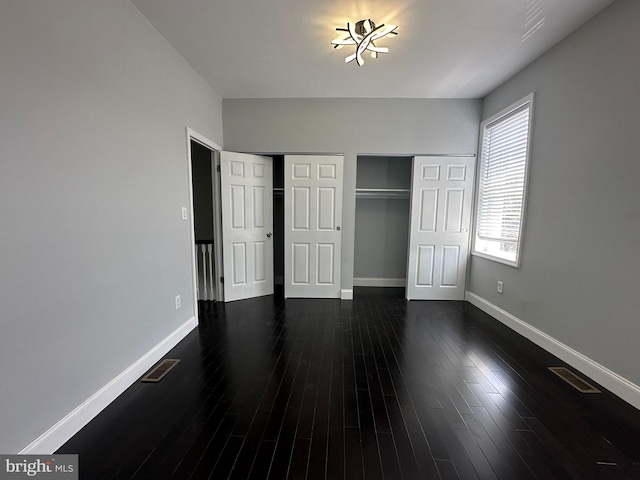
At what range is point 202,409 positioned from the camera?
173 centimetres

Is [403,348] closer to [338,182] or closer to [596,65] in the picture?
[338,182]

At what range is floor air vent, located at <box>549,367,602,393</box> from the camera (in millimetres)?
1958

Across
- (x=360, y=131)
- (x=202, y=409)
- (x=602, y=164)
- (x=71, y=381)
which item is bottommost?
(x=202, y=409)

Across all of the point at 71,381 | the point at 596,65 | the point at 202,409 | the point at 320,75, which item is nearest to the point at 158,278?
the point at 71,381

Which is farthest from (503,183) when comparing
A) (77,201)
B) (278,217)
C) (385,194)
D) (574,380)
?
(77,201)

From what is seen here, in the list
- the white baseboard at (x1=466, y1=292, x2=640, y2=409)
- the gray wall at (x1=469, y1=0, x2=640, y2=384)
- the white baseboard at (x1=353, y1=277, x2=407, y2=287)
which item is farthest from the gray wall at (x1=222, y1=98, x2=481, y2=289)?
the white baseboard at (x1=466, y1=292, x2=640, y2=409)

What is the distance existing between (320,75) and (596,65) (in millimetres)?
2387

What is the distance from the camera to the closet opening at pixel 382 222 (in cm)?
450

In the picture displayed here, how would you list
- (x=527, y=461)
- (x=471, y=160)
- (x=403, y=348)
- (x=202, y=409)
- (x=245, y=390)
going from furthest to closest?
(x=471, y=160) → (x=403, y=348) → (x=245, y=390) → (x=202, y=409) → (x=527, y=461)

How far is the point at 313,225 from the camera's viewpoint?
3889mm

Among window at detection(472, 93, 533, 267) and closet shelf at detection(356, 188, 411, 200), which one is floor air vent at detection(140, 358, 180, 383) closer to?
closet shelf at detection(356, 188, 411, 200)

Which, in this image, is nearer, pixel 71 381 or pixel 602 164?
pixel 71 381

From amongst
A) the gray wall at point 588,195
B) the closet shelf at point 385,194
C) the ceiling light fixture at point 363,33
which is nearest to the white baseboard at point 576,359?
the gray wall at point 588,195

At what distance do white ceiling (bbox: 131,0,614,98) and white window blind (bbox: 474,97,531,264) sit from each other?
53 cm
